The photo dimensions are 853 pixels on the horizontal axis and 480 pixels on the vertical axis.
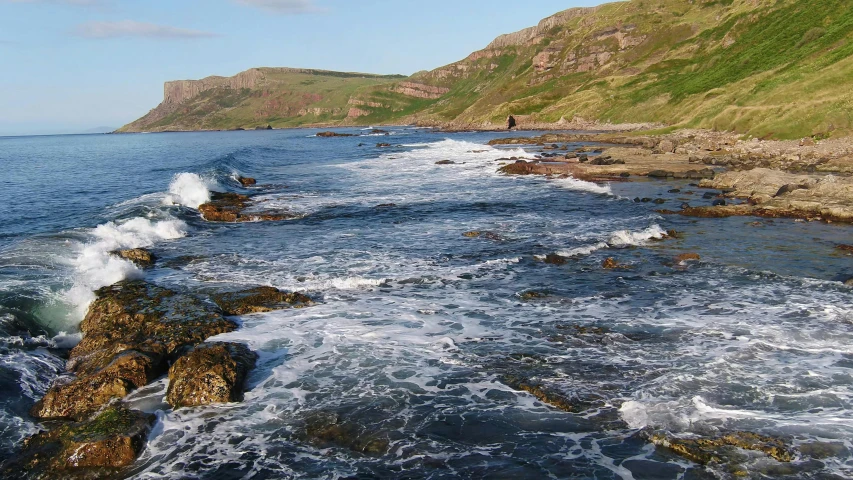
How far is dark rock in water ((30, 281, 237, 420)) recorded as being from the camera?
11.4 meters

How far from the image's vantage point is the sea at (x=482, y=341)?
9.34 m

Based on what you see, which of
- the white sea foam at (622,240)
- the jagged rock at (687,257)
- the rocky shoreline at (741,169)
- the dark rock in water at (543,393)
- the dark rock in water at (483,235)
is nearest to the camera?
the dark rock in water at (543,393)

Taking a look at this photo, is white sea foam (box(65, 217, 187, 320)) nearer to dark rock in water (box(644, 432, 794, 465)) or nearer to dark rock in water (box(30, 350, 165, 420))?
dark rock in water (box(30, 350, 165, 420))

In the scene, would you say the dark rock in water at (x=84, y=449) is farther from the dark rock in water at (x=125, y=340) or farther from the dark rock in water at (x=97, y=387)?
the dark rock in water at (x=125, y=340)

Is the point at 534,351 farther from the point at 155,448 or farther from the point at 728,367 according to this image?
the point at 155,448

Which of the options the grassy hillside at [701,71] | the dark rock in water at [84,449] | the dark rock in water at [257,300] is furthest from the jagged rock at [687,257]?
the grassy hillside at [701,71]

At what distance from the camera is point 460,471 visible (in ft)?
28.8

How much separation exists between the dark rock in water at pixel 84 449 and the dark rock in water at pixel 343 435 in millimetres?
3037

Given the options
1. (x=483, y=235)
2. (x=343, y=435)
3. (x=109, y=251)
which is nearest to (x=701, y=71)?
(x=483, y=235)

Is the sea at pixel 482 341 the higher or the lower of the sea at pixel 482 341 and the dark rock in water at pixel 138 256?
the lower

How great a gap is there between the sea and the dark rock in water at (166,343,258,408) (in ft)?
0.91

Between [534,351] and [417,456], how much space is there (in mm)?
4925

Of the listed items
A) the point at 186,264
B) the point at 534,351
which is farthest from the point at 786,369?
the point at 186,264

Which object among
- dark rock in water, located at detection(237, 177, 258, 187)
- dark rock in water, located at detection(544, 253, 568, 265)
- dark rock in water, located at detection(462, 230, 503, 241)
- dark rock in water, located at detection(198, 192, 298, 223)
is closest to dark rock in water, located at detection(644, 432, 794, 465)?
dark rock in water, located at detection(544, 253, 568, 265)
